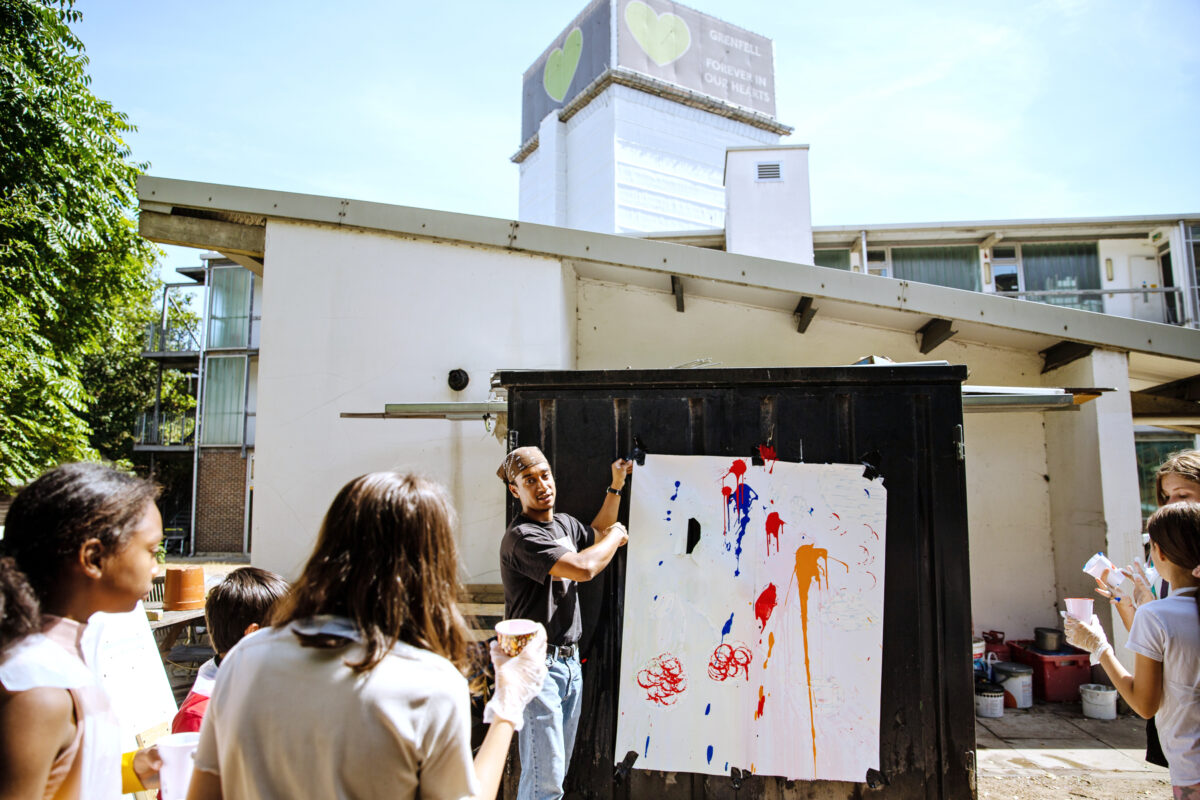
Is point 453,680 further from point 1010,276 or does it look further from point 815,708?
point 1010,276

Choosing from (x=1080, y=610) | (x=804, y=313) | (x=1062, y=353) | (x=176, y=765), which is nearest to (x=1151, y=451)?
(x=1062, y=353)

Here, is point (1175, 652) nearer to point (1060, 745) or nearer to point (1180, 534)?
point (1180, 534)

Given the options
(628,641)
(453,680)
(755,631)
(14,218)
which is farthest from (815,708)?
(14,218)

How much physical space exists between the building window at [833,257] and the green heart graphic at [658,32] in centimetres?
2189

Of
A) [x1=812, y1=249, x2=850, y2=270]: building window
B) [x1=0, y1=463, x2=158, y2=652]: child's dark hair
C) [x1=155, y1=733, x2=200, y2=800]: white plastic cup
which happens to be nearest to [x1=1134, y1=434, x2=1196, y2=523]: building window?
[x1=812, y1=249, x2=850, y2=270]: building window

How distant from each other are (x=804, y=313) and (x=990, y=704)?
3.90m

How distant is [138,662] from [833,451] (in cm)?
321

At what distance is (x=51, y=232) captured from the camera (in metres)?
9.57

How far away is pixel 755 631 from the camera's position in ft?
10.3

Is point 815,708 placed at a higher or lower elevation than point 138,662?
lower

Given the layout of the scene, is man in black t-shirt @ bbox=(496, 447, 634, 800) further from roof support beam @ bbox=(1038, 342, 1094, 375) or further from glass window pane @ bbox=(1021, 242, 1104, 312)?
glass window pane @ bbox=(1021, 242, 1104, 312)

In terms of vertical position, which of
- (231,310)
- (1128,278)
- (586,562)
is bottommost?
(586,562)

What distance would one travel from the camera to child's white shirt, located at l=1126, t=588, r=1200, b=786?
2201mm

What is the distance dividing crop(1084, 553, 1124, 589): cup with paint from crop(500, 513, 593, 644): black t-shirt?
2.14m
